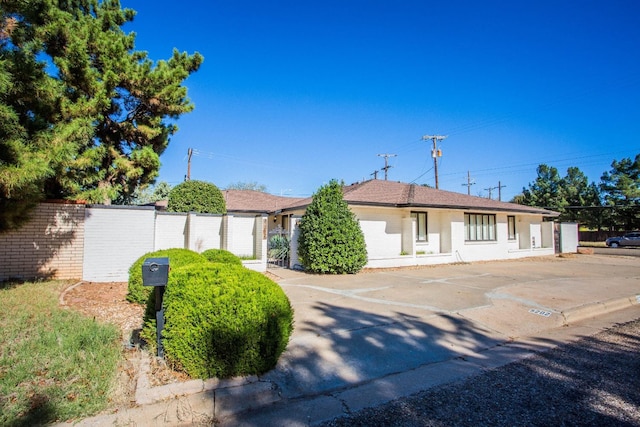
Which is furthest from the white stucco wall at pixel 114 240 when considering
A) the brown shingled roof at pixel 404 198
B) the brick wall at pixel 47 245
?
the brown shingled roof at pixel 404 198

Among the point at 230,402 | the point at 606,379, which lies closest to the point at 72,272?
the point at 230,402

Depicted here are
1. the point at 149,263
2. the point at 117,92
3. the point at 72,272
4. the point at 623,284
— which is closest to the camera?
the point at 149,263

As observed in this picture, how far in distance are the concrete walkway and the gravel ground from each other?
220 mm

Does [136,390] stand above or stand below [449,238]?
below

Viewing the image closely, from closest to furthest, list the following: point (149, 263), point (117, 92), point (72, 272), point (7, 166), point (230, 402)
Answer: point (230, 402)
point (149, 263)
point (7, 166)
point (72, 272)
point (117, 92)

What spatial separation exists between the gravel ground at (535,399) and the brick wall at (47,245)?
30.3 feet

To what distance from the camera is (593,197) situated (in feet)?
125

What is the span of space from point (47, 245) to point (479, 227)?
19.0m

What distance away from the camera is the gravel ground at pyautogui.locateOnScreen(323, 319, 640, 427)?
287 cm

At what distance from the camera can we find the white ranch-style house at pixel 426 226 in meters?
14.7

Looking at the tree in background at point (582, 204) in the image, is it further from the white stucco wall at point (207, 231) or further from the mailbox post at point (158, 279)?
the mailbox post at point (158, 279)

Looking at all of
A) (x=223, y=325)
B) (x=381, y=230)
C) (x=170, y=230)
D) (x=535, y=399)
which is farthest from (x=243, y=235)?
(x=535, y=399)

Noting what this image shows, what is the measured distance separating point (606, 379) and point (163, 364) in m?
5.10

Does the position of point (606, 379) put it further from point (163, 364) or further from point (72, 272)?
point (72, 272)
